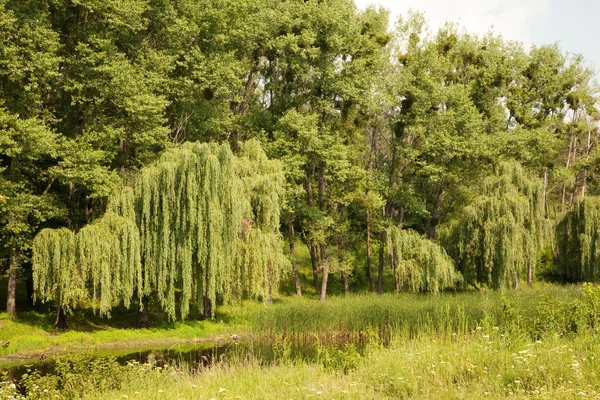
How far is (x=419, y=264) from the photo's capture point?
91.2 feet

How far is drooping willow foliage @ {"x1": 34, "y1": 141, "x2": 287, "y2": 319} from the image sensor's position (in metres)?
20.0

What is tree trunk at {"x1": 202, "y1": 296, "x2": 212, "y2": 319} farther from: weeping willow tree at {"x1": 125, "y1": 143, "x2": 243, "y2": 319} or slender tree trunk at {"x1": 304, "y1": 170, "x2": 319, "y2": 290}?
slender tree trunk at {"x1": 304, "y1": 170, "x2": 319, "y2": 290}

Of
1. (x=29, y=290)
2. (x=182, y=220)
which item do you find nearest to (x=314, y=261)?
(x=182, y=220)

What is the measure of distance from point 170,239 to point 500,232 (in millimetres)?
15976

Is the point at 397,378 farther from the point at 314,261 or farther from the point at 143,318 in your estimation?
the point at 314,261

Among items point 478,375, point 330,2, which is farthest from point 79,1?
point 478,375

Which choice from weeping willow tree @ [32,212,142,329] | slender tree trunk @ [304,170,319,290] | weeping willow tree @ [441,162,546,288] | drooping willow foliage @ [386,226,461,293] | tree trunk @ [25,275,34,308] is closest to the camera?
weeping willow tree @ [32,212,142,329]

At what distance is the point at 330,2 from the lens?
3083 cm

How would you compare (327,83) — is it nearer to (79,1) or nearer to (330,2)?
(330,2)

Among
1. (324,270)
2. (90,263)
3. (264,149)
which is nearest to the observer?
(90,263)

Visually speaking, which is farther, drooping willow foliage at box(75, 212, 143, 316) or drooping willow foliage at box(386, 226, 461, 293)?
drooping willow foliage at box(386, 226, 461, 293)

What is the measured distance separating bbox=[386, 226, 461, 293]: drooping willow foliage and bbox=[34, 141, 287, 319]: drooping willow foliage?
8.71 m

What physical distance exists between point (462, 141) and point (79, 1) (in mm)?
21648

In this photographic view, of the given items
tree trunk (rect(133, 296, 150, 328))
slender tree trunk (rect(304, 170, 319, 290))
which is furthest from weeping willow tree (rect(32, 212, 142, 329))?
slender tree trunk (rect(304, 170, 319, 290))
